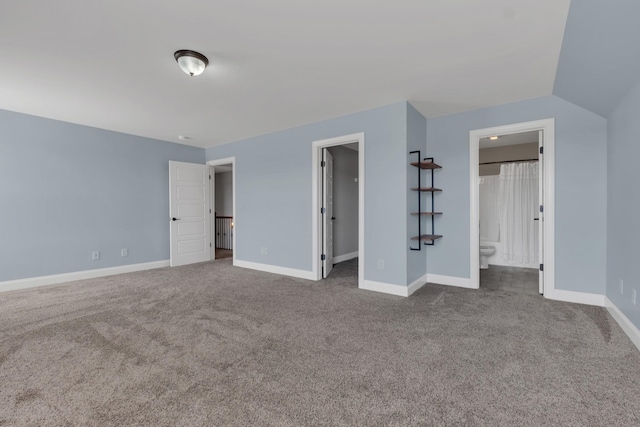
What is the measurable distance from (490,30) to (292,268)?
12.6ft

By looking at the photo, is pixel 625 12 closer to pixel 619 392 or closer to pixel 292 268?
pixel 619 392

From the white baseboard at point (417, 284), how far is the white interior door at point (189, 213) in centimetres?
430

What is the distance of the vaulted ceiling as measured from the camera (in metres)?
1.97

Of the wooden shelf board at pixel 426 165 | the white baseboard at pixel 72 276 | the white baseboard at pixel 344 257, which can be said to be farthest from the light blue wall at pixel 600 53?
the white baseboard at pixel 72 276

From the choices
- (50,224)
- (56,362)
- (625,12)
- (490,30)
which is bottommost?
(56,362)

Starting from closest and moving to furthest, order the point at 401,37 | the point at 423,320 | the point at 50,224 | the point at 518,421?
1. the point at 518,421
2. the point at 401,37
3. the point at 423,320
4. the point at 50,224

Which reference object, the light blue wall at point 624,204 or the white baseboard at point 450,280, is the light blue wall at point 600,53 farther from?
the white baseboard at point 450,280

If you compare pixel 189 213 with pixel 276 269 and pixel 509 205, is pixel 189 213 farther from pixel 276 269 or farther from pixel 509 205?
pixel 509 205

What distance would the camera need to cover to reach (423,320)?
2820mm

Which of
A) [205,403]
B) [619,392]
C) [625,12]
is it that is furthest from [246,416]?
[625,12]

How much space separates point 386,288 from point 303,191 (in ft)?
6.35

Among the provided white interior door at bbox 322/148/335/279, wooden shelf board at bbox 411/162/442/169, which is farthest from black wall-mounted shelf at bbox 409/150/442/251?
white interior door at bbox 322/148/335/279

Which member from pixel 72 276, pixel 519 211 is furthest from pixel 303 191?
pixel 519 211

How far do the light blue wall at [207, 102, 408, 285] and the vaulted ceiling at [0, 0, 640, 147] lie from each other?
1.53 ft
